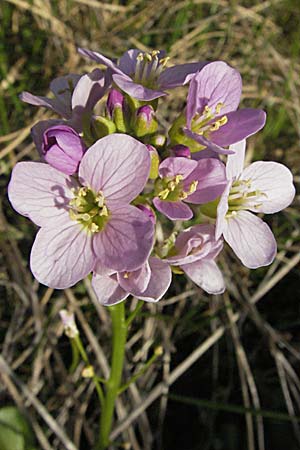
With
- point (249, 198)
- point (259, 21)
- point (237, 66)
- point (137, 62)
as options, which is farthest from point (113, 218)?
point (259, 21)

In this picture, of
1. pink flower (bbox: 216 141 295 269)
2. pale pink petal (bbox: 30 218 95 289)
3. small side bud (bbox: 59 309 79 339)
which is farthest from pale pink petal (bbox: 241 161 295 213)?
small side bud (bbox: 59 309 79 339)

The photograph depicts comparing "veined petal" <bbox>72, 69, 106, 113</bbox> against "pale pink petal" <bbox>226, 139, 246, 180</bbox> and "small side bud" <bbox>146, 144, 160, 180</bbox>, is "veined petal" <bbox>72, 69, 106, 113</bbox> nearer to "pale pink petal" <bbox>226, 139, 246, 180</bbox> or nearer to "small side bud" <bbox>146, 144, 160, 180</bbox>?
"small side bud" <bbox>146, 144, 160, 180</bbox>

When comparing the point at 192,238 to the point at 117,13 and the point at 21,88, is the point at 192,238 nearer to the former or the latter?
the point at 21,88

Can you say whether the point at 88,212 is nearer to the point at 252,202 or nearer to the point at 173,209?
the point at 173,209

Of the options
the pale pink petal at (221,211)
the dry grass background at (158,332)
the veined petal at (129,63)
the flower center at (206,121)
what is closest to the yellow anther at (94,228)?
the pale pink petal at (221,211)

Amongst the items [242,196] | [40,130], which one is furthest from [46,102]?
[242,196]
